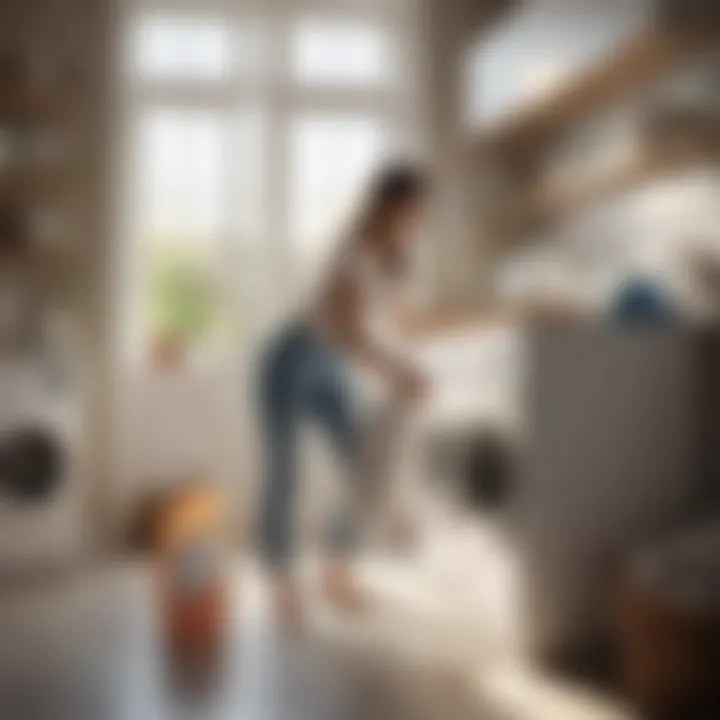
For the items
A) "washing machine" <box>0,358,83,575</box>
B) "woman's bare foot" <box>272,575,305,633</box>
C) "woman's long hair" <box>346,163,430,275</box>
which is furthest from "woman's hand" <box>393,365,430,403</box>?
"washing machine" <box>0,358,83,575</box>

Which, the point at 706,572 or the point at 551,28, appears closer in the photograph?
the point at 706,572

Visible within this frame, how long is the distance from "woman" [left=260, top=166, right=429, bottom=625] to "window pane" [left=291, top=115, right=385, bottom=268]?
0.02 m

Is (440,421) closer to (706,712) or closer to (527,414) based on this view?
(527,414)

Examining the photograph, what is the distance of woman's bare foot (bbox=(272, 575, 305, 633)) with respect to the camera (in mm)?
978

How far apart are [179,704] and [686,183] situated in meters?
0.76

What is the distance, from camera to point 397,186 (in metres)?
0.95

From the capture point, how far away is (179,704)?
0.82 metres

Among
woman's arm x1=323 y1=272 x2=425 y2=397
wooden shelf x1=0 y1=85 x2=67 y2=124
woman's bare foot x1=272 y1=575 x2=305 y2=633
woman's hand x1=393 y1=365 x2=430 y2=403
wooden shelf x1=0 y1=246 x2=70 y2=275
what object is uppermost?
wooden shelf x1=0 y1=85 x2=67 y2=124

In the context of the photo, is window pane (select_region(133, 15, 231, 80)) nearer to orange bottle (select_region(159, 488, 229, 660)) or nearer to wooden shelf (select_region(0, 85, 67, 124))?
wooden shelf (select_region(0, 85, 67, 124))

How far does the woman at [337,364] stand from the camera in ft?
3.09

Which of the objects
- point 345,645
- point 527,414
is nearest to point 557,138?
point 527,414

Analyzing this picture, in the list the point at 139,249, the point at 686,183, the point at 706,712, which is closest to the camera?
the point at 706,712

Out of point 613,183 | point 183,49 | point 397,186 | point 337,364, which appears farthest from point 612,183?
point 183,49

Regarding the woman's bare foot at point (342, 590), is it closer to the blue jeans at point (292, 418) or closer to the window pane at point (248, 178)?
the blue jeans at point (292, 418)
